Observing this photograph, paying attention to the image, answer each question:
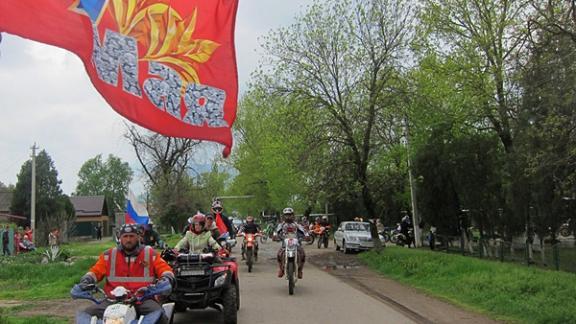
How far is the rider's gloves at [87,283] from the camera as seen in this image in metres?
6.52

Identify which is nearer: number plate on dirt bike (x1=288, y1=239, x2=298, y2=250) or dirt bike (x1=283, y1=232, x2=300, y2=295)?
dirt bike (x1=283, y1=232, x2=300, y2=295)

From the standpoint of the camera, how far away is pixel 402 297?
14.5m

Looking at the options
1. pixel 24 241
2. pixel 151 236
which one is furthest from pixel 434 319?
pixel 24 241

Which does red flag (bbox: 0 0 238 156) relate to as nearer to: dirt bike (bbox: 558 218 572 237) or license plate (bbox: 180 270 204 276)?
license plate (bbox: 180 270 204 276)

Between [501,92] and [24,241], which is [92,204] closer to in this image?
[24,241]

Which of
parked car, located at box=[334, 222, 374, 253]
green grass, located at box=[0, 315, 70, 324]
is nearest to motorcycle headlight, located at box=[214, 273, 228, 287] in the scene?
green grass, located at box=[0, 315, 70, 324]

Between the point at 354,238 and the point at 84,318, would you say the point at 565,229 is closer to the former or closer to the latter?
the point at 354,238

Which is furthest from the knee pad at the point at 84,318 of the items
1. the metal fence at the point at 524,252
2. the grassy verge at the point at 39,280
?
the metal fence at the point at 524,252

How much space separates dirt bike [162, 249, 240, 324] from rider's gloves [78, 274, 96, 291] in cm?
344

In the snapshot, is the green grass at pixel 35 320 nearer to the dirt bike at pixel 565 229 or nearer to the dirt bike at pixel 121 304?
the dirt bike at pixel 121 304

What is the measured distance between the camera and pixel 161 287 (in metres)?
6.66

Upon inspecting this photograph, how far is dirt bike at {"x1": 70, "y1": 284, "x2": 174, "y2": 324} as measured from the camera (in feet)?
19.7

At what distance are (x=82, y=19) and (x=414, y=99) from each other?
1833 centimetres

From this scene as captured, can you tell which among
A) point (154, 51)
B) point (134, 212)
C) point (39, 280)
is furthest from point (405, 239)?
point (154, 51)
